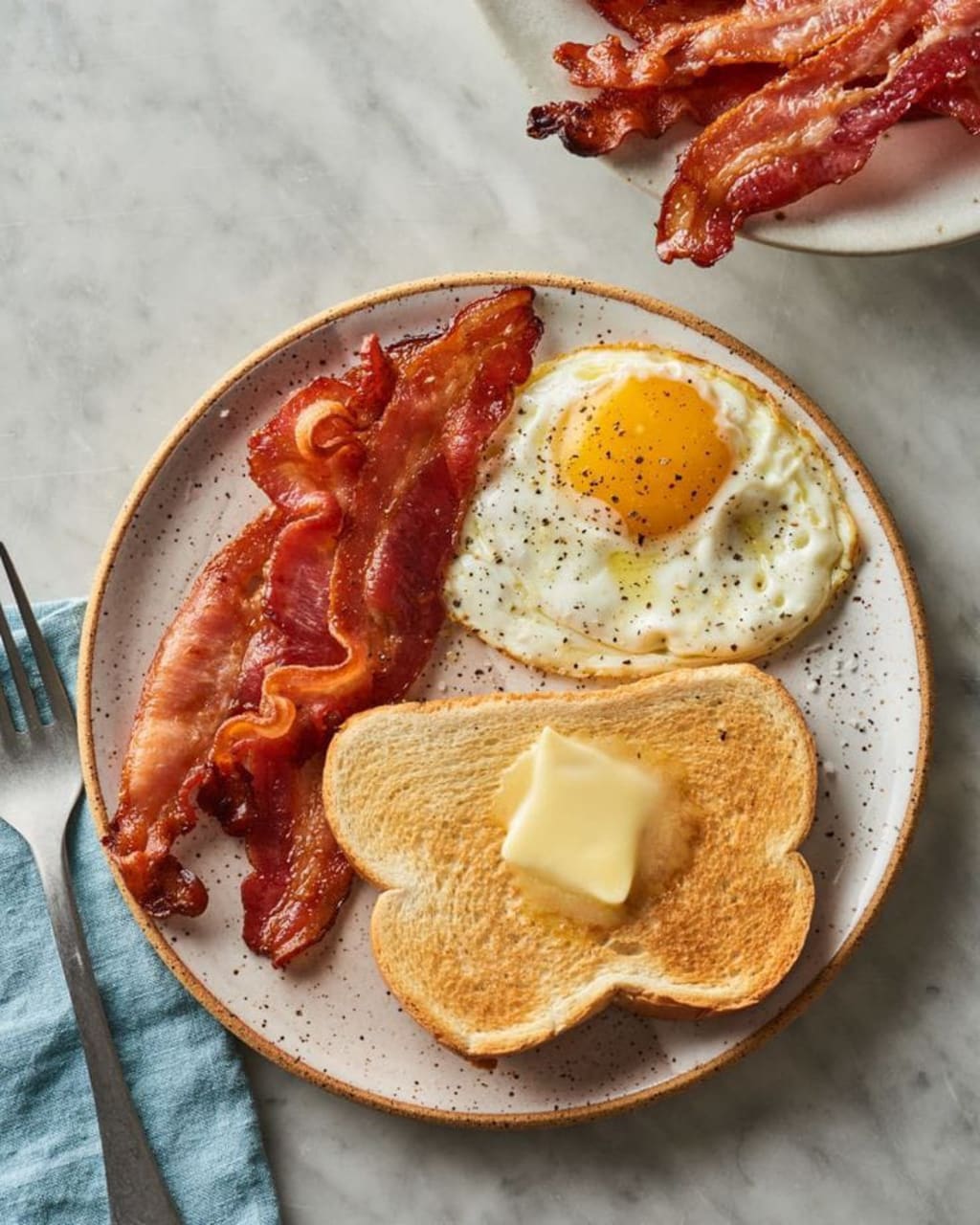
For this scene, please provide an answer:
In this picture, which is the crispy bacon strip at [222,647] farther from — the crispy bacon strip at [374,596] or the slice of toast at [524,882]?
the slice of toast at [524,882]

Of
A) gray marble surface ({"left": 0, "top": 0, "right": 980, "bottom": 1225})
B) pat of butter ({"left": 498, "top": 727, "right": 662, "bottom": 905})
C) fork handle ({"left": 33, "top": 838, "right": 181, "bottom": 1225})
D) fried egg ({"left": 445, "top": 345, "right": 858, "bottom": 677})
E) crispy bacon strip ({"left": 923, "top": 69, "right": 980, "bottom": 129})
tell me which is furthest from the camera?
gray marble surface ({"left": 0, "top": 0, "right": 980, "bottom": 1225})

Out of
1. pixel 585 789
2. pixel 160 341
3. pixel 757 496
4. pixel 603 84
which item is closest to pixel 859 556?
pixel 757 496

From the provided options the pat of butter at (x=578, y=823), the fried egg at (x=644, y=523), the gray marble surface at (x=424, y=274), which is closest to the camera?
the pat of butter at (x=578, y=823)

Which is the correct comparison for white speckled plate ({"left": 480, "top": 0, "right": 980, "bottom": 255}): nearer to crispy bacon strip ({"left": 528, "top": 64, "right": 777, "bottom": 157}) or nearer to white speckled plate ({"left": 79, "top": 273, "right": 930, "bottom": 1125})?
crispy bacon strip ({"left": 528, "top": 64, "right": 777, "bottom": 157})

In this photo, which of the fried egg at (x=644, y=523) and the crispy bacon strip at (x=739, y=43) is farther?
the fried egg at (x=644, y=523)

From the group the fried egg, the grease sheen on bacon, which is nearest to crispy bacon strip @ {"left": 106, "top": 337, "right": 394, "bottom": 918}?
the fried egg

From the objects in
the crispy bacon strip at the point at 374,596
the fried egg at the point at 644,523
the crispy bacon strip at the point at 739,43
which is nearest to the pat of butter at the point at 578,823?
the fried egg at the point at 644,523

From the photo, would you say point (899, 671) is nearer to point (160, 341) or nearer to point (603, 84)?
point (603, 84)
